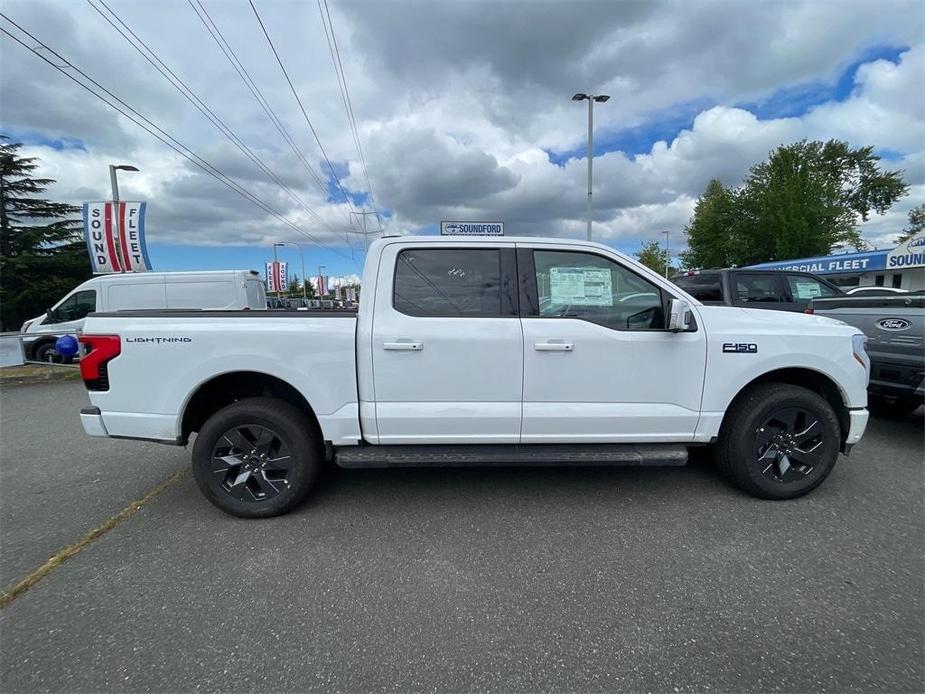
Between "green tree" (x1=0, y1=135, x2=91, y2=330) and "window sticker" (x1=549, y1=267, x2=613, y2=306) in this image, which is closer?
"window sticker" (x1=549, y1=267, x2=613, y2=306)

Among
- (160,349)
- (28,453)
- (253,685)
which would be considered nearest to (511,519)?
(253,685)

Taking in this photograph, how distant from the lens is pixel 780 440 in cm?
325

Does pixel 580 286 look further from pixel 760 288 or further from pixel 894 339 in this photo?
pixel 760 288

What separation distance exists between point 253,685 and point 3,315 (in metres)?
33.3

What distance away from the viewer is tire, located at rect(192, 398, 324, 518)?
10.1ft

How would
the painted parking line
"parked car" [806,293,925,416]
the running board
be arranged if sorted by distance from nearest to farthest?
the painted parking line, the running board, "parked car" [806,293,925,416]

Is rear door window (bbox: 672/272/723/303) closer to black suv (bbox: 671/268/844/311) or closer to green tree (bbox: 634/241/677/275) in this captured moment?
black suv (bbox: 671/268/844/311)

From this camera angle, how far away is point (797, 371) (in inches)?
133

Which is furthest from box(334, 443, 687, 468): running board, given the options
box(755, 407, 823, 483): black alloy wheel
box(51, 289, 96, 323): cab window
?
box(51, 289, 96, 323): cab window

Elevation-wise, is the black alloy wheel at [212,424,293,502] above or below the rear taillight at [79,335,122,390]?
below

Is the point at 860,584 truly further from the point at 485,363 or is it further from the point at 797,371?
the point at 485,363

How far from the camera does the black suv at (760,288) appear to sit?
8.38 meters

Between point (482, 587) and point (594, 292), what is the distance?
209cm

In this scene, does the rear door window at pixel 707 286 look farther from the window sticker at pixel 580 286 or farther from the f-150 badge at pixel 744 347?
the window sticker at pixel 580 286
